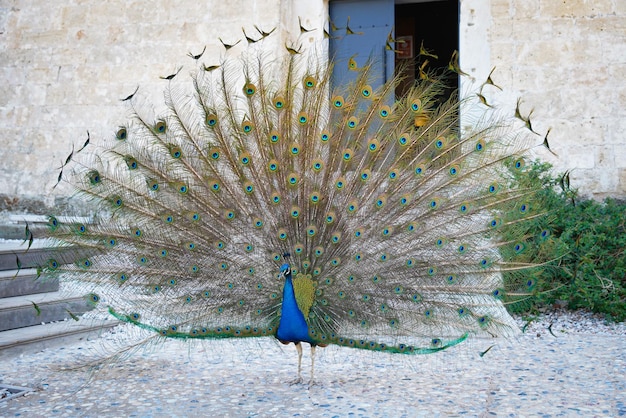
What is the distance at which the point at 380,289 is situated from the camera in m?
3.57

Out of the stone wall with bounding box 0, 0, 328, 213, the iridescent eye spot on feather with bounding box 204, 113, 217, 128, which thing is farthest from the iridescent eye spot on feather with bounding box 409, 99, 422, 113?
the stone wall with bounding box 0, 0, 328, 213

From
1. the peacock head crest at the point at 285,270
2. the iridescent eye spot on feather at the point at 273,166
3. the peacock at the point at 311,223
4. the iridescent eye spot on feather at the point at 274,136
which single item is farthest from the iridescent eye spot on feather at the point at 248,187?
the peacock head crest at the point at 285,270

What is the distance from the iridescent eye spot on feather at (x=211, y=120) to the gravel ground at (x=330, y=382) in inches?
53.9

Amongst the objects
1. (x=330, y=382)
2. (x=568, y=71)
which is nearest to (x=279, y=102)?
(x=330, y=382)

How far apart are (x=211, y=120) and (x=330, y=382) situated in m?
1.68

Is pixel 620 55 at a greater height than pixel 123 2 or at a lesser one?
lesser

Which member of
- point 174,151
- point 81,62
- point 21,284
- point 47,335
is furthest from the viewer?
point 81,62

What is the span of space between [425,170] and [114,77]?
5009 millimetres

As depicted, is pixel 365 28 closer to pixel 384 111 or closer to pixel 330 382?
pixel 384 111

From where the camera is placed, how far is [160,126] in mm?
3658

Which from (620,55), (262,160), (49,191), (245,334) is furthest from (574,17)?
(49,191)

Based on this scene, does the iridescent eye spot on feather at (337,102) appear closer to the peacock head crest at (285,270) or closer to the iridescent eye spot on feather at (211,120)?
the iridescent eye spot on feather at (211,120)

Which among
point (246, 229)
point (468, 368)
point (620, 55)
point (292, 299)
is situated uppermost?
point (620, 55)

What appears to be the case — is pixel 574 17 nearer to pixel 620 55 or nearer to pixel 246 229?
pixel 620 55
